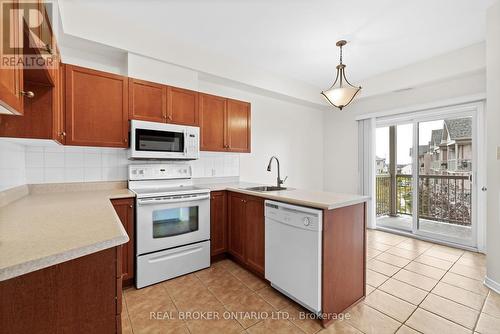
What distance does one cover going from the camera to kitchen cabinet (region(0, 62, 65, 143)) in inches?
61.6

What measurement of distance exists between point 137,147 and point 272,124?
98.5 inches

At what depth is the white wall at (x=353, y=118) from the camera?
3.19m

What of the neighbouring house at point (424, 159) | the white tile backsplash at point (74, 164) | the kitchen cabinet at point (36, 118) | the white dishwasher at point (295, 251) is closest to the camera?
the kitchen cabinet at point (36, 118)

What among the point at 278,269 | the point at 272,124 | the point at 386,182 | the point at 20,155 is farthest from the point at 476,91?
the point at 20,155

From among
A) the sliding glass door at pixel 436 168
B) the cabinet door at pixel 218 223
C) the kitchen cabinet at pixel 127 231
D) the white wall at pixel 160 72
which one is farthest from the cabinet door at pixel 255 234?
the sliding glass door at pixel 436 168

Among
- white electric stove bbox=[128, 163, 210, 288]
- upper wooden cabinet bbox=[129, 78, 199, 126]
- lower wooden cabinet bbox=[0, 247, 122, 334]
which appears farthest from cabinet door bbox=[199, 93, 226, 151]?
lower wooden cabinet bbox=[0, 247, 122, 334]

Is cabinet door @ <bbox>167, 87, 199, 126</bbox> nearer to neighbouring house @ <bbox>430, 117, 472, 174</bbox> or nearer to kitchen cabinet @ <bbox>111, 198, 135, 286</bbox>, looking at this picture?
kitchen cabinet @ <bbox>111, 198, 135, 286</bbox>

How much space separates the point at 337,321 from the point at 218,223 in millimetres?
1597

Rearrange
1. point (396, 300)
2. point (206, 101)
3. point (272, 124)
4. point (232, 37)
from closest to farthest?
point (396, 300), point (232, 37), point (206, 101), point (272, 124)

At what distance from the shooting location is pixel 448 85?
3.28 metres

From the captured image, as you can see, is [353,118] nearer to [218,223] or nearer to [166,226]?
[218,223]

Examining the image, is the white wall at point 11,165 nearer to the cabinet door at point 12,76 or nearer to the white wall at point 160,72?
the cabinet door at point 12,76

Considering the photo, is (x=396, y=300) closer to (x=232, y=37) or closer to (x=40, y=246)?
(x=40, y=246)

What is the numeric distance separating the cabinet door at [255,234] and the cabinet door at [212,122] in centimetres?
98
